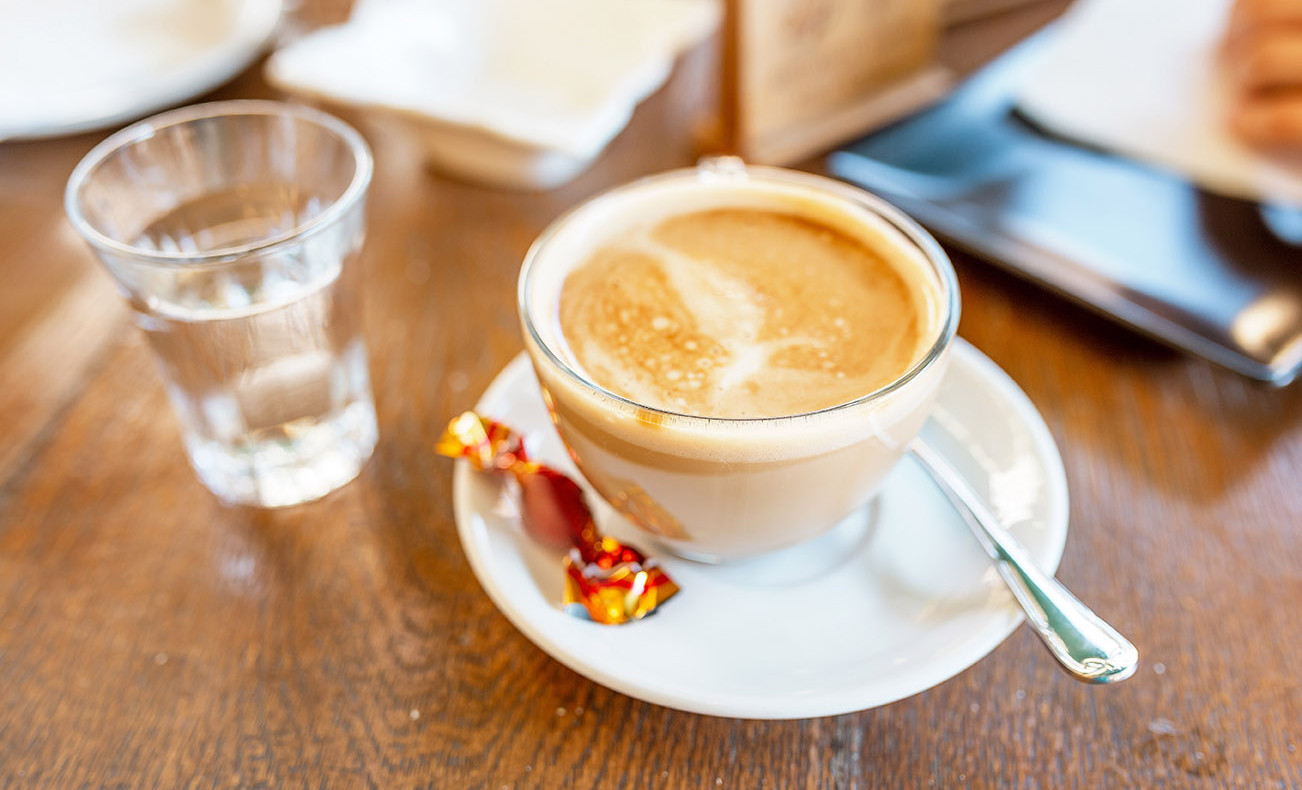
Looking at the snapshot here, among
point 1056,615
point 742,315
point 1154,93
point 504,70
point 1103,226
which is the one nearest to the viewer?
point 1056,615

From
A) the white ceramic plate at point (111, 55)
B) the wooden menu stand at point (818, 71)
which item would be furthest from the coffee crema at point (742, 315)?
the white ceramic plate at point (111, 55)

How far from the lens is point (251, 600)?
2.18ft

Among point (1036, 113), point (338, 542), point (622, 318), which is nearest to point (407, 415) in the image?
point (338, 542)

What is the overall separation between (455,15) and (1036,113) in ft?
2.38

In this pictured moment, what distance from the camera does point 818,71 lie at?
1094 millimetres

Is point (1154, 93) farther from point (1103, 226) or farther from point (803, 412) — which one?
point (803, 412)

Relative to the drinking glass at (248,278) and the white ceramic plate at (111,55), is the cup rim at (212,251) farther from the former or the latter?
the white ceramic plate at (111,55)

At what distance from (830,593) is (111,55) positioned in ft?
4.00

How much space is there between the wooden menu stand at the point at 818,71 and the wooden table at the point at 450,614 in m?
0.31

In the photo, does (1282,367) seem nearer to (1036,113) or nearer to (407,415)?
(1036,113)

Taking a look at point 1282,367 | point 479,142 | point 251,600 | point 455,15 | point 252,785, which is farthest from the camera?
point 455,15

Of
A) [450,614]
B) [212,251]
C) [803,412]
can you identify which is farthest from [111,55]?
[803,412]

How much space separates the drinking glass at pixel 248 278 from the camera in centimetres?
68

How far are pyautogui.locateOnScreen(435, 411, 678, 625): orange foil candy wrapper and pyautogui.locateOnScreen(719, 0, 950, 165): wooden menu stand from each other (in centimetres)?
53
